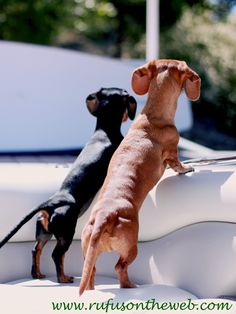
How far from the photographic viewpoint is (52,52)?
19.1 ft

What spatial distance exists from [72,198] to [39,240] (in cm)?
21

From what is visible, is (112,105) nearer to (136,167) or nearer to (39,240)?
(136,167)

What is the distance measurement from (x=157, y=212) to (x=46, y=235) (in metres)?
0.42

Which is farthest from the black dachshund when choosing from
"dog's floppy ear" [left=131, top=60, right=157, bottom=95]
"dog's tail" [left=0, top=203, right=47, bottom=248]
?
"dog's floppy ear" [left=131, top=60, right=157, bottom=95]

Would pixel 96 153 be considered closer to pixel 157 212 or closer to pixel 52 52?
pixel 157 212

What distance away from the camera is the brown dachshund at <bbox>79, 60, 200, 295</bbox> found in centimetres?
236

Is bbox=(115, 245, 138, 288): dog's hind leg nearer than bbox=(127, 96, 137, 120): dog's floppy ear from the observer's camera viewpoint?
Yes

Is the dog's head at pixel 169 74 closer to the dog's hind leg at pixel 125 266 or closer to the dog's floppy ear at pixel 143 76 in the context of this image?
the dog's floppy ear at pixel 143 76

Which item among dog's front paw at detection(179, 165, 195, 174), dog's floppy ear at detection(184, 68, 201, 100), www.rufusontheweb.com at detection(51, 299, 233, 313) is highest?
dog's floppy ear at detection(184, 68, 201, 100)

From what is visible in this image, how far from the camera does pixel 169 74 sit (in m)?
2.69

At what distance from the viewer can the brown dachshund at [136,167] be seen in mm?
2363

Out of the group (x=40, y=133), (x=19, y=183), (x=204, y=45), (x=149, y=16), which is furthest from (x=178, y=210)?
(x=204, y=45)

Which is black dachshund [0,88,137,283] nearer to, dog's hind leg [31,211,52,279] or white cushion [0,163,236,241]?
dog's hind leg [31,211,52,279]

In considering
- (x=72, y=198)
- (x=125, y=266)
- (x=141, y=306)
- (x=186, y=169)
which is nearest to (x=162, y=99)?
(x=186, y=169)
